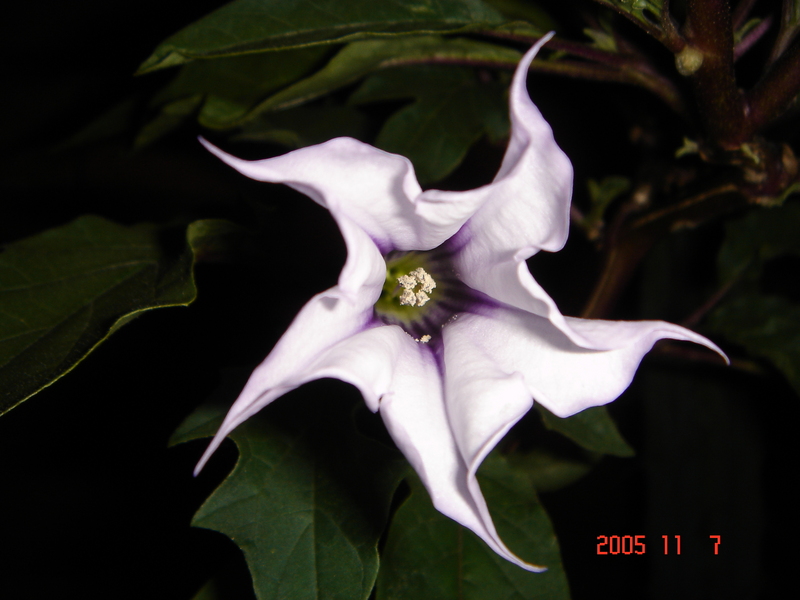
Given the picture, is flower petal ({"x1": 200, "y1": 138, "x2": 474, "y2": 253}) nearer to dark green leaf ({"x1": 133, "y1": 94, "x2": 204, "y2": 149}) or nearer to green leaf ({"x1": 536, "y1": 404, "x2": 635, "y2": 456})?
green leaf ({"x1": 536, "y1": 404, "x2": 635, "y2": 456})

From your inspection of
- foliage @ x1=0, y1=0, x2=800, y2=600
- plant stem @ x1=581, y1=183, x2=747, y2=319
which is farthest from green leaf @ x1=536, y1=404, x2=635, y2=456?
plant stem @ x1=581, y1=183, x2=747, y2=319

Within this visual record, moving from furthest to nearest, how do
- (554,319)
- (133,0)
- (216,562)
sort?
(133,0)
(216,562)
(554,319)

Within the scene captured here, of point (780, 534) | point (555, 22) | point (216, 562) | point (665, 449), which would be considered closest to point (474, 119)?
point (555, 22)

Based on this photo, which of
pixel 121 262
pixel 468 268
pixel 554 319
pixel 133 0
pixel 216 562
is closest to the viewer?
pixel 554 319

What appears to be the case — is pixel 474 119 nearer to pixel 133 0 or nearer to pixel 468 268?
pixel 468 268

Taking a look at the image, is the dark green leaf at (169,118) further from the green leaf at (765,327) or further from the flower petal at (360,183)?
the green leaf at (765,327)

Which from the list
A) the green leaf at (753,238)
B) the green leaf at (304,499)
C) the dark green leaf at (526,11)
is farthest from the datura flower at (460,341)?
the green leaf at (753,238)
